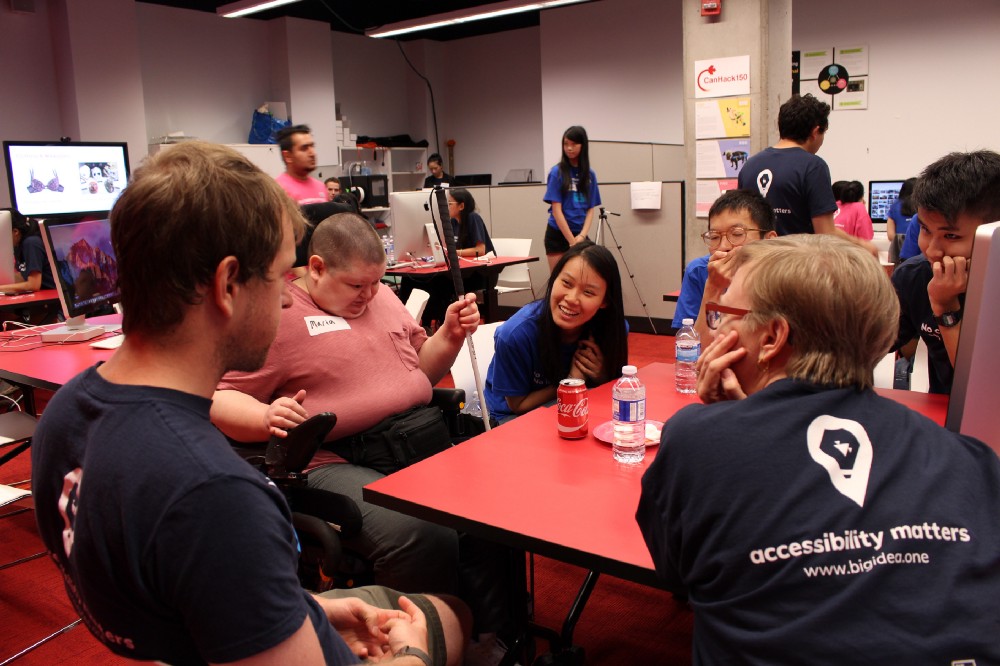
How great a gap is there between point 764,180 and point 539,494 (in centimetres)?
282

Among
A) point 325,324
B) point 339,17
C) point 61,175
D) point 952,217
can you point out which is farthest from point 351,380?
point 339,17

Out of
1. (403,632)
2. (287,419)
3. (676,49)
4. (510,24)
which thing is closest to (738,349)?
(403,632)

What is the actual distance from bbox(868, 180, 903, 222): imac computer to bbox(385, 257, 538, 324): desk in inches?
121

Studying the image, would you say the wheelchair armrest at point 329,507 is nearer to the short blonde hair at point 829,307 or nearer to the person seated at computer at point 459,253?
the short blonde hair at point 829,307

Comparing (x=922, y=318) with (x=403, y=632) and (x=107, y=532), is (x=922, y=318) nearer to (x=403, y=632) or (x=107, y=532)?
(x=403, y=632)

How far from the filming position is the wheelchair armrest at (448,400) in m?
2.45

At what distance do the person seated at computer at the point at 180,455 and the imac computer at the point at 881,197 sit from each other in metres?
6.68

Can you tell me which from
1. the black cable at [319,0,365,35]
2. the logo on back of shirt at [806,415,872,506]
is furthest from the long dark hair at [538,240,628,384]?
the black cable at [319,0,365,35]

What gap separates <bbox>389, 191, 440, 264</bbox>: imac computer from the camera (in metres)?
5.79

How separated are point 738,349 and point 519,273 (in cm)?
607

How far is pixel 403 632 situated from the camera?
1.25 m

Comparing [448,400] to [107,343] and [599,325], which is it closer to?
[599,325]

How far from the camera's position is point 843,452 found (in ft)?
3.17

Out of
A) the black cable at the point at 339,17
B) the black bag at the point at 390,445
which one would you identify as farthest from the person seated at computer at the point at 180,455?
the black cable at the point at 339,17
